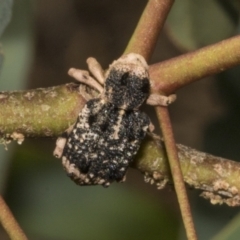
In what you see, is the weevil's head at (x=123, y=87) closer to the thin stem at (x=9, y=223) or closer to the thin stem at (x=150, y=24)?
the thin stem at (x=150, y=24)

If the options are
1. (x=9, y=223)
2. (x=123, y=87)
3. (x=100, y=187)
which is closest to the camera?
(x=9, y=223)

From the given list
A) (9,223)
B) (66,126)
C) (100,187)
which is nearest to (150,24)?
(66,126)

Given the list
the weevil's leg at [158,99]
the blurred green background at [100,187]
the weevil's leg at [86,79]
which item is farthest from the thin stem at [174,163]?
the blurred green background at [100,187]

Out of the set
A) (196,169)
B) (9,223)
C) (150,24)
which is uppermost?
(150,24)

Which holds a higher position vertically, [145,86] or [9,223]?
[145,86]

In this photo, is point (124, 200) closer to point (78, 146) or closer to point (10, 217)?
point (78, 146)

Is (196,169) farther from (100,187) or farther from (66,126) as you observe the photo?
(100,187)

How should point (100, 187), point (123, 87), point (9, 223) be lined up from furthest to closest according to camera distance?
point (100, 187), point (123, 87), point (9, 223)
